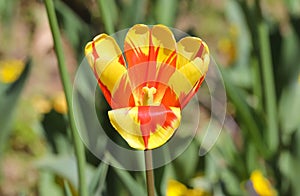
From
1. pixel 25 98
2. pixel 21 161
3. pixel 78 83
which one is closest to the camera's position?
pixel 78 83

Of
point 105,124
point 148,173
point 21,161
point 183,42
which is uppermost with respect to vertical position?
point 183,42

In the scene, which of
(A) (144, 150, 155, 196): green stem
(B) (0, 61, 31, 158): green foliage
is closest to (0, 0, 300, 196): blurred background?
(B) (0, 61, 31, 158): green foliage

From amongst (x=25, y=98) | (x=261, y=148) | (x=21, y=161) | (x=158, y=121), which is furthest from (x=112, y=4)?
(x=158, y=121)

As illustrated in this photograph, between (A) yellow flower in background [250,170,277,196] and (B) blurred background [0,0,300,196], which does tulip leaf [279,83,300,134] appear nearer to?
(B) blurred background [0,0,300,196]

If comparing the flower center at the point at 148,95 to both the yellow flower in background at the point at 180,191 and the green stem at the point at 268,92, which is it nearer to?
the yellow flower in background at the point at 180,191

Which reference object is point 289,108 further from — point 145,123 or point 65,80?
point 145,123

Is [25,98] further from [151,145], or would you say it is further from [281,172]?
[151,145]

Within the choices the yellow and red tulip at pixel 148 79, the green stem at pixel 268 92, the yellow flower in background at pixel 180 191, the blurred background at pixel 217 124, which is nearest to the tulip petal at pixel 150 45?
the yellow and red tulip at pixel 148 79

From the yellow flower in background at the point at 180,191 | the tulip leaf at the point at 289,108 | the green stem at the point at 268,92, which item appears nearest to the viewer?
the yellow flower in background at the point at 180,191
